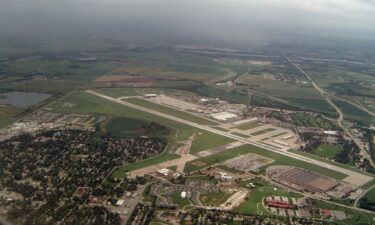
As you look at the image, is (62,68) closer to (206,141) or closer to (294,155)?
(206,141)

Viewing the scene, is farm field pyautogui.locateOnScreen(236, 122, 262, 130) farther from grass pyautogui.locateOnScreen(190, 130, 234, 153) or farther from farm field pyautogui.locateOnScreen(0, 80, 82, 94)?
farm field pyautogui.locateOnScreen(0, 80, 82, 94)

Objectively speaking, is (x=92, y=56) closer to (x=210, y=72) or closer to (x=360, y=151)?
(x=210, y=72)

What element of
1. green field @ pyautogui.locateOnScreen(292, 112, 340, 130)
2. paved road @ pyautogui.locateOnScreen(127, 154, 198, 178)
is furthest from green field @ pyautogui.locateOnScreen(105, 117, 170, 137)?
green field @ pyautogui.locateOnScreen(292, 112, 340, 130)

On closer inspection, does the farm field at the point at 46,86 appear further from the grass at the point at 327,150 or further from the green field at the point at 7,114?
the grass at the point at 327,150

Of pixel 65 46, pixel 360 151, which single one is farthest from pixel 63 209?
pixel 65 46

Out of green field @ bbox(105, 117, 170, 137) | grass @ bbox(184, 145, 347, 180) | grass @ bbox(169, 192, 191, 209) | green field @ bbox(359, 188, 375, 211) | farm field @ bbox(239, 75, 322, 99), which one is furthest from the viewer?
farm field @ bbox(239, 75, 322, 99)

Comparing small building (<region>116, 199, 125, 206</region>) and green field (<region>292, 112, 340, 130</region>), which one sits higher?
green field (<region>292, 112, 340, 130</region>)

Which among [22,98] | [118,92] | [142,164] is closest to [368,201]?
[142,164]

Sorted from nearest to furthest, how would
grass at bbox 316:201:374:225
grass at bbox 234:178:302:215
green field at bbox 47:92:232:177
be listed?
grass at bbox 316:201:374:225, grass at bbox 234:178:302:215, green field at bbox 47:92:232:177
